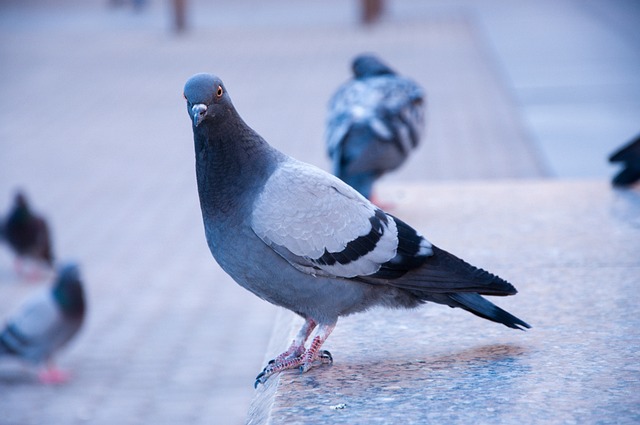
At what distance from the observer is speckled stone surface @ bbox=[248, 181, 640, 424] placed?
2684mm

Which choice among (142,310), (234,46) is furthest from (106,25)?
(142,310)

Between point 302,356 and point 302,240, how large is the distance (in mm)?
431

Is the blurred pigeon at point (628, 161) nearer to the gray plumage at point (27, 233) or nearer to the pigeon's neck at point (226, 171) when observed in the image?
the pigeon's neck at point (226, 171)

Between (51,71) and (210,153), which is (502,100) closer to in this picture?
(51,71)

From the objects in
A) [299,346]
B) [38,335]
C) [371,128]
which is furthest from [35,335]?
[299,346]

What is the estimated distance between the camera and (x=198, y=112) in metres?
2.72

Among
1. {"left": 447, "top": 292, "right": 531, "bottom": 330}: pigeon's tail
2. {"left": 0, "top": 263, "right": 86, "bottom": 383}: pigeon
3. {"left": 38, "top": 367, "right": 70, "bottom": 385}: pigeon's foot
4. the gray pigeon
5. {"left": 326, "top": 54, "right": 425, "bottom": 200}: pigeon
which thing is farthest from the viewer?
{"left": 0, "top": 263, "right": 86, "bottom": 383}: pigeon

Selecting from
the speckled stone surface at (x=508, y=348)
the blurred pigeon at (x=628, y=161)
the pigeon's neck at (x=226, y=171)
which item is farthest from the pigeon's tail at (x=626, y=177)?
the pigeon's neck at (x=226, y=171)

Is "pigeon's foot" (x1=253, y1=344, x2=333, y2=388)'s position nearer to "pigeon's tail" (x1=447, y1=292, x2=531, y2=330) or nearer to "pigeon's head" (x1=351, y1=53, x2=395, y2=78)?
"pigeon's tail" (x1=447, y1=292, x2=531, y2=330)

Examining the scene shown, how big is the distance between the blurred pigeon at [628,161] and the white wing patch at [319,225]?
Result: 2.43 meters

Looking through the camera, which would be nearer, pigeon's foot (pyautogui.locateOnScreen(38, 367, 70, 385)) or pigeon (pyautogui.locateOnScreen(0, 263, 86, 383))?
pigeon's foot (pyautogui.locateOnScreen(38, 367, 70, 385))

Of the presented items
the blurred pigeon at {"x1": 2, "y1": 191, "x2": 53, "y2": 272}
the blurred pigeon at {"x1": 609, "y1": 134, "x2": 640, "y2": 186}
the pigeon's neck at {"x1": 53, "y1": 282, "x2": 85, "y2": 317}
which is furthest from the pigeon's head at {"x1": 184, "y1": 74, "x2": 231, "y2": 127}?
the blurred pigeon at {"x1": 2, "y1": 191, "x2": 53, "y2": 272}

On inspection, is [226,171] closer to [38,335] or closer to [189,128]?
[38,335]

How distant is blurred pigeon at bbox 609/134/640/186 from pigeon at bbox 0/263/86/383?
3.72 metres
